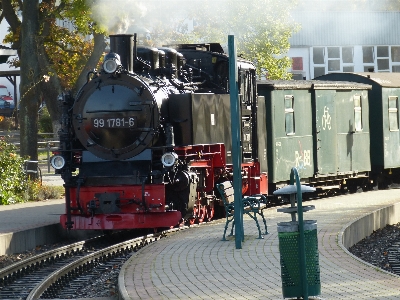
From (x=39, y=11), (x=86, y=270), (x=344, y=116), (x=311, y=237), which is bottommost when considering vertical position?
(x=86, y=270)

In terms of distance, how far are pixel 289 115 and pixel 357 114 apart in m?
3.59

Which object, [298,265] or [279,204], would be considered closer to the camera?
[298,265]

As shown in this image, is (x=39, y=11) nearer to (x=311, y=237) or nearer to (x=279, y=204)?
(x=279, y=204)

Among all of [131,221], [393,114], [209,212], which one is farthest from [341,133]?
[131,221]

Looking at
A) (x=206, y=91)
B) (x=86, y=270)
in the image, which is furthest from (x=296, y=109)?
(x=86, y=270)

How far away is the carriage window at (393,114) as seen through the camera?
22.4 m

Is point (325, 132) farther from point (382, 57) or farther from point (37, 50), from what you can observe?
point (382, 57)

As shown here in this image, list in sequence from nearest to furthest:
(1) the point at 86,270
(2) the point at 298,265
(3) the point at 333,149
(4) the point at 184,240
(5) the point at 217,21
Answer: (2) the point at 298,265 → (1) the point at 86,270 → (4) the point at 184,240 → (3) the point at 333,149 → (5) the point at 217,21

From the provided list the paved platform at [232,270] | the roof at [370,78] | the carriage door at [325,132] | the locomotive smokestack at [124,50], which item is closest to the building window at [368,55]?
the roof at [370,78]

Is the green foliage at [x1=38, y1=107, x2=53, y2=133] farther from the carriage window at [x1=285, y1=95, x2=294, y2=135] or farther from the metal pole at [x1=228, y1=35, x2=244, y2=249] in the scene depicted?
the metal pole at [x1=228, y1=35, x2=244, y2=249]

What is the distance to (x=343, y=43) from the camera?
53.6 meters

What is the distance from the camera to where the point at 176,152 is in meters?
14.0

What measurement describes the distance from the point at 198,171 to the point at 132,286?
6.09 metres

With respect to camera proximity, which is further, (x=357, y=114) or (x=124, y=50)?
(x=357, y=114)
